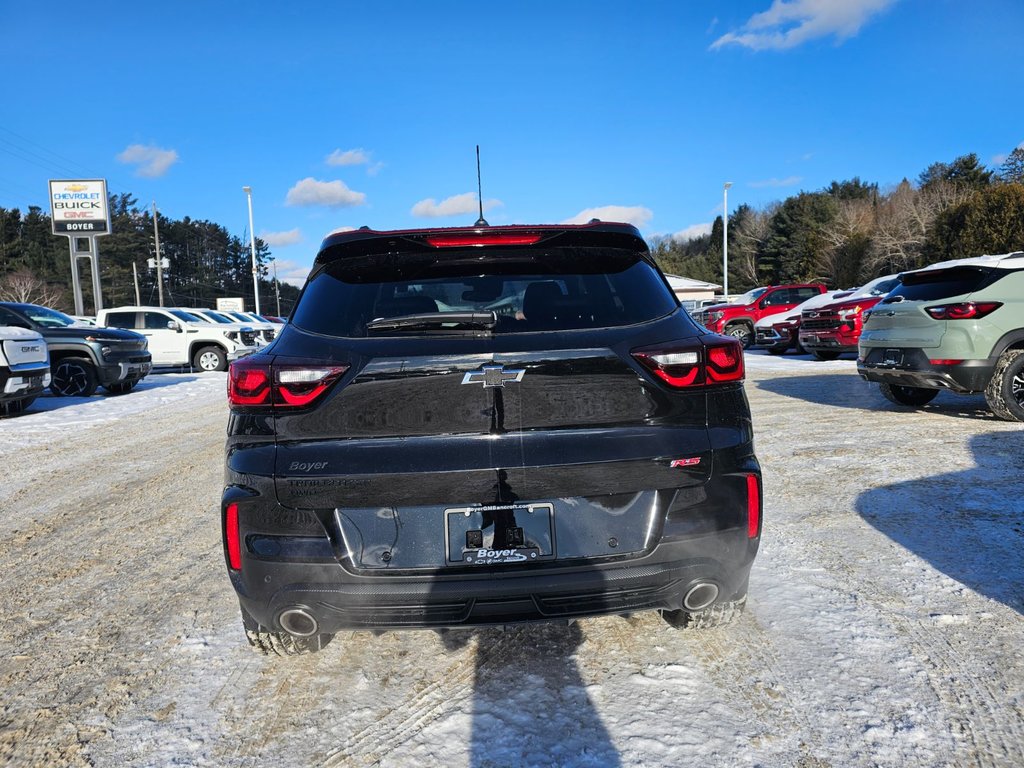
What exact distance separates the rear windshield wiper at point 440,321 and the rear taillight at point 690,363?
1.69 ft

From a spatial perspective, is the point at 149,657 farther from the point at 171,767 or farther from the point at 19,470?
the point at 19,470

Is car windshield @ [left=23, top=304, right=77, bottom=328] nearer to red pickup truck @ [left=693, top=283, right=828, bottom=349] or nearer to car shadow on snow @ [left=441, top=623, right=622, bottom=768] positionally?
car shadow on snow @ [left=441, top=623, right=622, bottom=768]

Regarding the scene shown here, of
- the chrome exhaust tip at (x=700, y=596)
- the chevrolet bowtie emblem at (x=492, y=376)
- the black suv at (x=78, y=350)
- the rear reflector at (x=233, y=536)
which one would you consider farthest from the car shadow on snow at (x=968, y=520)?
the black suv at (x=78, y=350)

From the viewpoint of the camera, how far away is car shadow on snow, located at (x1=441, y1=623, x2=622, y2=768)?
2078mm

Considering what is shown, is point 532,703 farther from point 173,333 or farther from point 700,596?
point 173,333

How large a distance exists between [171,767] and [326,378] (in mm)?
1280

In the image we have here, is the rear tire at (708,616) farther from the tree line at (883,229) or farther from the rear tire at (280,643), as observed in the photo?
the tree line at (883,229)

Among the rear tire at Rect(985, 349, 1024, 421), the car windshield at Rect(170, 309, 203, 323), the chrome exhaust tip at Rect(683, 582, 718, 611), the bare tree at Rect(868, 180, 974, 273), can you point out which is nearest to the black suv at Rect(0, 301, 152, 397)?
the car windshield at Rect(170, 309, 203, 323)

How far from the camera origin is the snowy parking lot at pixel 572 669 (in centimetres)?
213

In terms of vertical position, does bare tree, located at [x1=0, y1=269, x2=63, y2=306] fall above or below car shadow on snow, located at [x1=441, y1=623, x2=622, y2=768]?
above

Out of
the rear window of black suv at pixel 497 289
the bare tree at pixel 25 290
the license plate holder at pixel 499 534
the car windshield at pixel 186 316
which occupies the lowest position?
the license plate holder at pixel 499 534

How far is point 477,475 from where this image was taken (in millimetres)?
2150

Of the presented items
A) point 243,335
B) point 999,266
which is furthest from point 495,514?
point 243,335

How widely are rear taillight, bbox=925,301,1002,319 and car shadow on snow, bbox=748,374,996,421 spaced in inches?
51.1
